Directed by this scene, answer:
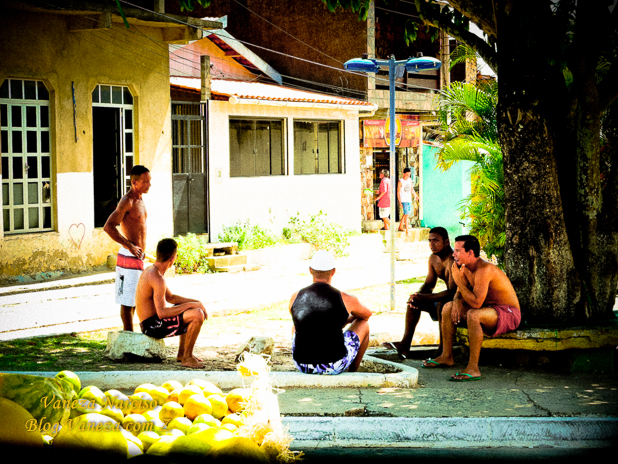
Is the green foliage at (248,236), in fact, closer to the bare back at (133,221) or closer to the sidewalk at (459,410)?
the sidewalk at (459,410)

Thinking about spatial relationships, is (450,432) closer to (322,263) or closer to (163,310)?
(322,263)

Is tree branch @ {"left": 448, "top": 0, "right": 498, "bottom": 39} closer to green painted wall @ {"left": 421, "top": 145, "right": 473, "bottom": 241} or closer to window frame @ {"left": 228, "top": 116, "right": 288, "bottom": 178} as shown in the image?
window frame @ {"left": 228, "top": 116, "right": 288, "bottom": 178}

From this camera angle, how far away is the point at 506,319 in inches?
277

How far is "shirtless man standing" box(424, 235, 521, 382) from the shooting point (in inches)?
273

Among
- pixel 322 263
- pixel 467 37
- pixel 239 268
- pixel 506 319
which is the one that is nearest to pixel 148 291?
pixel 322 263

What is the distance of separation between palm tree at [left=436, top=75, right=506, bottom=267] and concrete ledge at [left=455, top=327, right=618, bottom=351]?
12.2ft

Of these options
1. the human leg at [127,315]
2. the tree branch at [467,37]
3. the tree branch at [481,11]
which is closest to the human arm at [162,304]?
the human leg at [127,315]

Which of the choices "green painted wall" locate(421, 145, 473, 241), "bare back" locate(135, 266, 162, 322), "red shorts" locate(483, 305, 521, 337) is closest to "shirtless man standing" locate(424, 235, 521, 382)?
"red shorts" locate(483, 305, 521, 337)

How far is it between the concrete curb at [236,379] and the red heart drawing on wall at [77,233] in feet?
22.6

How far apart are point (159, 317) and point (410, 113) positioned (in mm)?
18258

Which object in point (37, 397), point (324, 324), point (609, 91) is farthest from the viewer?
point (609, 91)

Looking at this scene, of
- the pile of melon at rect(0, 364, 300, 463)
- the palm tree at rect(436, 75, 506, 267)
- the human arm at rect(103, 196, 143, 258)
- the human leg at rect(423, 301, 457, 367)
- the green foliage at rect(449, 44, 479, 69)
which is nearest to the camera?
the pile of melon at rect(0, 364, 300, 463)

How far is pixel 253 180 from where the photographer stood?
1742 cm

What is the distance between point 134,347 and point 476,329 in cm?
318
